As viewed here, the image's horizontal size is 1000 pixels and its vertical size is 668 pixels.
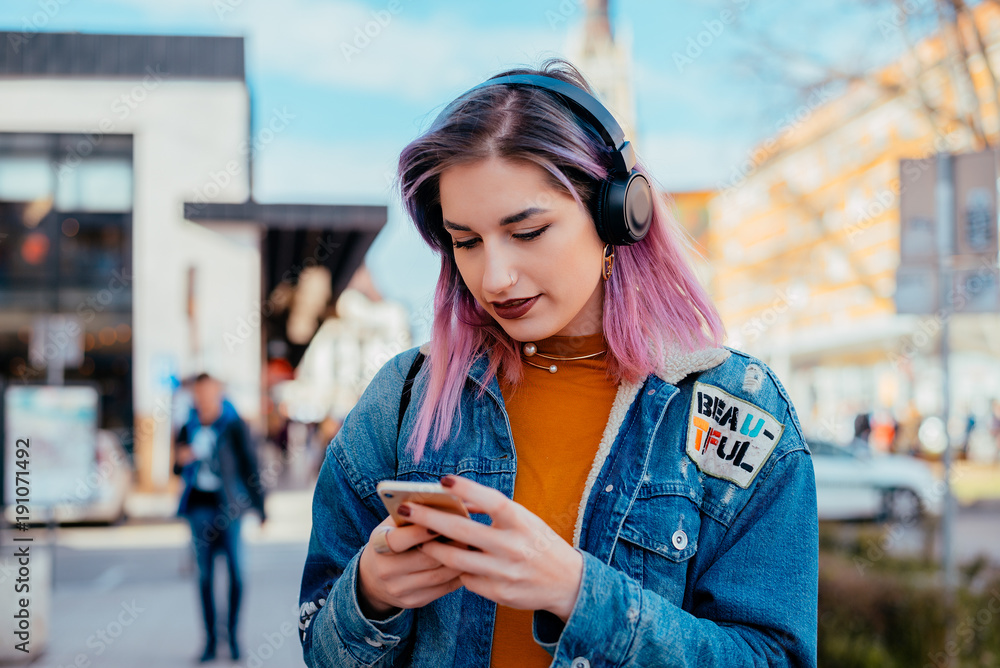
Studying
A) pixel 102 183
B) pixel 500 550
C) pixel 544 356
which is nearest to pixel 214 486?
pixel 544 356

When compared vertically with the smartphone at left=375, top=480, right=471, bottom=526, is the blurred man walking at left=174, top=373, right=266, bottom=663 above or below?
below

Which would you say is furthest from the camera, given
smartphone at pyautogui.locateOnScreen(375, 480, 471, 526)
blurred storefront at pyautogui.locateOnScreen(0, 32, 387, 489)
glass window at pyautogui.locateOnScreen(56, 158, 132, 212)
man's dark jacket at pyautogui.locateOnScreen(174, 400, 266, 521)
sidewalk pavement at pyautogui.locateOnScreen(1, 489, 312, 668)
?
glass window at pyautogui.locateOnScreen(56, 158, 132, 212)

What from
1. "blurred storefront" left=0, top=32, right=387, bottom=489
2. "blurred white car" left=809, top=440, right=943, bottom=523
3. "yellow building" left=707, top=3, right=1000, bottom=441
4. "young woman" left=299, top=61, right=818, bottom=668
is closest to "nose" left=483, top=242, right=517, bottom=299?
"young woman" left=299, top=61, right=818, bottom=668

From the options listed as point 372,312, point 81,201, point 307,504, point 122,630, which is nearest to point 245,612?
point 122,630

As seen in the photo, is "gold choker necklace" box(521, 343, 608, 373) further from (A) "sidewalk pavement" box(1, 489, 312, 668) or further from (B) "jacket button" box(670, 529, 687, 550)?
(A) "sidewalk pavement" box(1, 489, 312, 668)

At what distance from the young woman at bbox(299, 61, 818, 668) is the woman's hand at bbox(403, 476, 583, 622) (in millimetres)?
30

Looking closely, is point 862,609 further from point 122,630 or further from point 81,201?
point 81,201

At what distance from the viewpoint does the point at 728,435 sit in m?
1.44

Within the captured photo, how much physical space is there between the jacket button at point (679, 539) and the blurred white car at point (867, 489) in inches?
476

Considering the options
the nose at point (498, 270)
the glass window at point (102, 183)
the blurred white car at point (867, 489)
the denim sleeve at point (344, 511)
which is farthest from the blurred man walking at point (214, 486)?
the glass window at point (102, 183)

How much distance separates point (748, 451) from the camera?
1412mm

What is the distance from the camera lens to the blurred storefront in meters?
16.6

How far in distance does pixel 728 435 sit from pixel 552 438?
0.31 meters

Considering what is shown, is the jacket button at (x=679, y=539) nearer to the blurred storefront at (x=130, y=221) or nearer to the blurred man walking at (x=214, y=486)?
the blurred man walking at (x=214, y=486)
